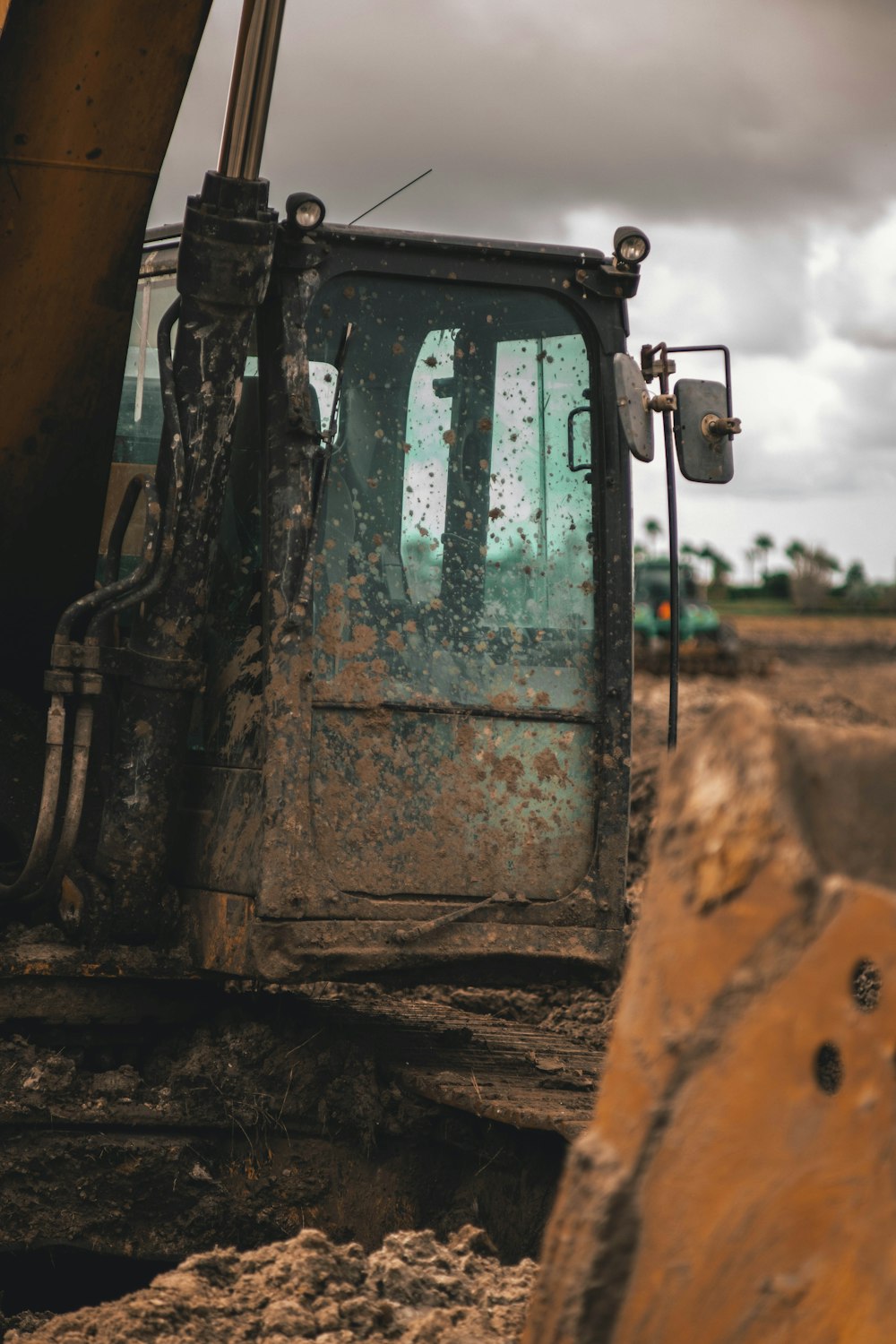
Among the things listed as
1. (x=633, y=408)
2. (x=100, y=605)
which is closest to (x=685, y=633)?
(x=633, y=408)

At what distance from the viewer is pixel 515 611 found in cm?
407

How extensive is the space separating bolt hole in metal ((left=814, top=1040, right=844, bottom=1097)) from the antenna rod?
284 cm

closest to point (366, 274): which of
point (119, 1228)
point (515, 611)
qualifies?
point (515, 611)

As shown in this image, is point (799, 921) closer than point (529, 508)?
Yes

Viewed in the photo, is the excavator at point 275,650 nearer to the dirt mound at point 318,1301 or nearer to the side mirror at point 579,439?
the side mirror at point 579,439

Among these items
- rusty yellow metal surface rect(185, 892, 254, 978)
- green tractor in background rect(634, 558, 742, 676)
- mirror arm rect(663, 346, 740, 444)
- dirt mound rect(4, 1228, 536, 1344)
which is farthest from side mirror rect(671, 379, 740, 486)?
green tractor in background rect(634, 558, 742, 676)

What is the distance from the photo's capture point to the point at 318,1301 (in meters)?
2.57

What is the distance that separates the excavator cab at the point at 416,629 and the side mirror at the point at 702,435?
31 cm

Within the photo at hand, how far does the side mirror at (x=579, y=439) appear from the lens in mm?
4117

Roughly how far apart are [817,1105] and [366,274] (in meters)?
2.92

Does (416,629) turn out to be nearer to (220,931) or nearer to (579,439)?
(579,439)

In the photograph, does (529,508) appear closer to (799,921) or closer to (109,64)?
(109,64)

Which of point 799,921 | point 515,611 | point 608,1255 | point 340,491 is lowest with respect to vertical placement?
point 608,1255

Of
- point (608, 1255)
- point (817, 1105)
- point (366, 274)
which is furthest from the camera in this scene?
point (366, 274)
